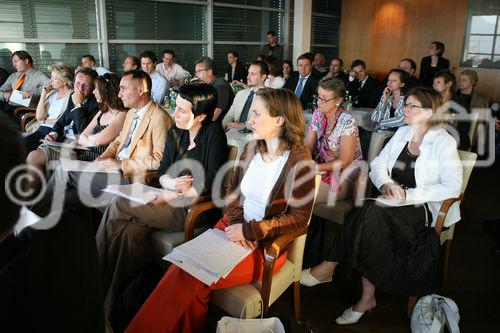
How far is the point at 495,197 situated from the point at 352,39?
6.50 meters

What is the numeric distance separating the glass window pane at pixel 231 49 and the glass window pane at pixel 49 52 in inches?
91.6

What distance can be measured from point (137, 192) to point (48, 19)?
509 cm

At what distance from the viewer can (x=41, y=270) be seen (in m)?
0.82

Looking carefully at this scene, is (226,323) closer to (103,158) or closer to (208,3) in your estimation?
(103,158)

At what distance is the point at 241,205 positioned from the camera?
212 centimetres

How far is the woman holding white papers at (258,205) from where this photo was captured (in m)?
1.69

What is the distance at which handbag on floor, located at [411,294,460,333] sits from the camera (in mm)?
1993

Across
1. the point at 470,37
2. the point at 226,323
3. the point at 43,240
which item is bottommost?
the point at 226,323

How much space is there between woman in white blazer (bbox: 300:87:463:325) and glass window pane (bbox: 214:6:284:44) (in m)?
6.15

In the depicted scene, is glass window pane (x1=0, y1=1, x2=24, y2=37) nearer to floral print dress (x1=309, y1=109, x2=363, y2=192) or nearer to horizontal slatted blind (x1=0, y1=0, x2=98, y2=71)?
horizontal slatted blind (x1=0, y1=0, x2=98, y2=71)

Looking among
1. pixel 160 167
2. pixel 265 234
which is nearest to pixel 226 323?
pixel 265 234

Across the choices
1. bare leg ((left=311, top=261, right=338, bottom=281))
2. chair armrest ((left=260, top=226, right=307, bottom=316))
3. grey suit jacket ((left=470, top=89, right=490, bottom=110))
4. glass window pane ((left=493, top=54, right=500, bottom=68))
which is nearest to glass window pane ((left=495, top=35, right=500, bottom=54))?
glass window pane ((left=493, top=54, right=500, bottom=68))

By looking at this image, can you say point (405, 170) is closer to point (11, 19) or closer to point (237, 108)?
point (237, 108)

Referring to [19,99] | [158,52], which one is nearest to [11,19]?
[19,99]
